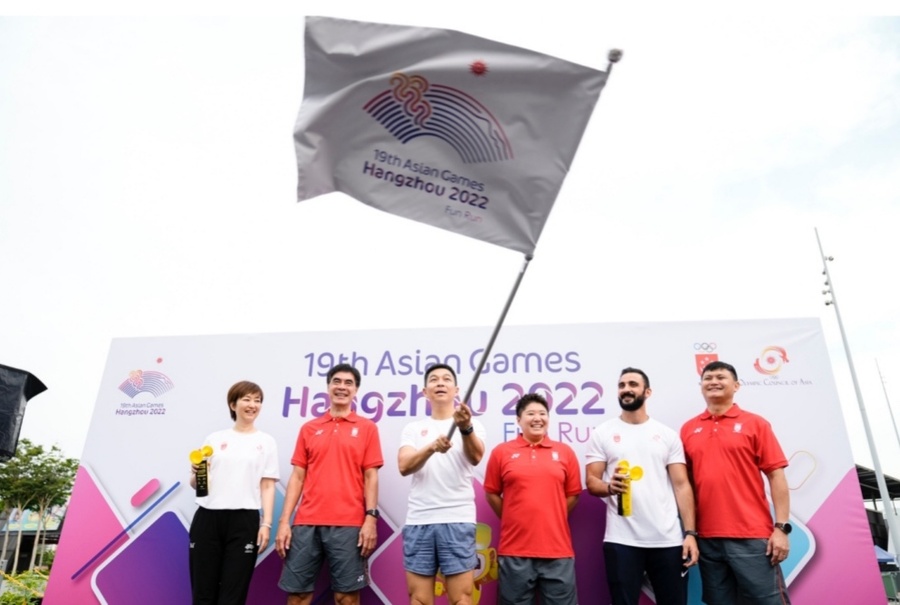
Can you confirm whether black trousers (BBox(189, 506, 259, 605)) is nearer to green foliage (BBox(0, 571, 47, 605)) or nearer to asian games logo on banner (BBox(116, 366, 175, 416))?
asian games logo on banner (BBox(116, 366, 175, 416))

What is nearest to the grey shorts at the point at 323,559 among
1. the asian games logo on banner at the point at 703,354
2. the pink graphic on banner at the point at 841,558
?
the asian games logo on banner at the point at 703,354

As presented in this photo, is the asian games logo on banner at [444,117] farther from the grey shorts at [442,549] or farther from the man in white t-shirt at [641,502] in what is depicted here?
the grey shorts at [442,549]

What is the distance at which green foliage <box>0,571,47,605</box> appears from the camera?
4.91 metres

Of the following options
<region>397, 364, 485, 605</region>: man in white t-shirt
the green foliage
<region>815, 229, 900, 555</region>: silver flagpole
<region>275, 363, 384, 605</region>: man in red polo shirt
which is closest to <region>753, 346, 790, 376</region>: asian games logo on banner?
<region>397, 364, 485, 605</region>: man in white t-shirt

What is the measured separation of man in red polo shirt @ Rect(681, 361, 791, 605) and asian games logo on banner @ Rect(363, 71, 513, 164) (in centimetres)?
224

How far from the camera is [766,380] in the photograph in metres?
4.36

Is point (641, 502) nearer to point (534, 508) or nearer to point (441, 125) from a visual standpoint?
point (534, 508)

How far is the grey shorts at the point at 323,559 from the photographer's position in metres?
3.60

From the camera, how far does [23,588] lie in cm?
511

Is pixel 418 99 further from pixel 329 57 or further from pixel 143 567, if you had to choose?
pixel 143 567

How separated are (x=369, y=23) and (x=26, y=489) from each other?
26069mm

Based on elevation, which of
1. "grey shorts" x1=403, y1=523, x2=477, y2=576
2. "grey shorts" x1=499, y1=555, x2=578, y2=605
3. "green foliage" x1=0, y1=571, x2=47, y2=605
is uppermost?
"grey shorts" x1=403, y1=523, x2=477, y2=576

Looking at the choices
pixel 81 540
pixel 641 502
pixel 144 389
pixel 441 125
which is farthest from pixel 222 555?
pixel 441 125

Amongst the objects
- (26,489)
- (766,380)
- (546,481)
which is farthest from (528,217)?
(26,489)
